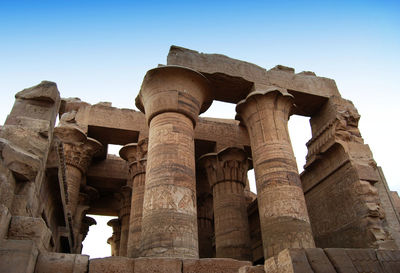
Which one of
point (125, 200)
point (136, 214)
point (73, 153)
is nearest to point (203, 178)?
point (125, 200)

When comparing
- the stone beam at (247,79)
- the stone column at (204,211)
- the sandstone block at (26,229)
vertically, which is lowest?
the sandstone block at (26,229)

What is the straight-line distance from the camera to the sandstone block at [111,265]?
4062mm

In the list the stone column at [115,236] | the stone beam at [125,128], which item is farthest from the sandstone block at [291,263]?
the stone column at [115,236]

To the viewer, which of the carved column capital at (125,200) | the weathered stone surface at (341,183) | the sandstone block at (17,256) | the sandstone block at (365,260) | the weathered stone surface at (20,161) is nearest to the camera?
the sandstone block at (17,256)

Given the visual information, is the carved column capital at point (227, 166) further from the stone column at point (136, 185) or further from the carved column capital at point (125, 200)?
the carved column capital at point (125, 200)

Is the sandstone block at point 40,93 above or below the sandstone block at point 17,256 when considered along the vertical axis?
above

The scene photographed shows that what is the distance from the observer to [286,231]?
6.55 m

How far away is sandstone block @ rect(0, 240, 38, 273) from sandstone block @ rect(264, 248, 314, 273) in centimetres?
257

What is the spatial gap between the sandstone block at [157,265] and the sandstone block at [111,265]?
90 mm

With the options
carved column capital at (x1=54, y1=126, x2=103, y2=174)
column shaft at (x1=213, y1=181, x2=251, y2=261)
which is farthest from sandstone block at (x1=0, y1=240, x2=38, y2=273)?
carved column capital at (x1=54, y1=126, x2=103, y2=174)

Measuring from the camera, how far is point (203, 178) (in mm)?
13109

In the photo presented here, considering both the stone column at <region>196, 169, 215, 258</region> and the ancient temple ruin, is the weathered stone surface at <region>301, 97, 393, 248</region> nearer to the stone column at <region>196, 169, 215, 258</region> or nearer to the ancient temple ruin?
the ancient temple ruin

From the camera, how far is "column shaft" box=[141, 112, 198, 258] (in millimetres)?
5867

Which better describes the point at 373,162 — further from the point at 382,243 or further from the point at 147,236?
the point at 147,236
